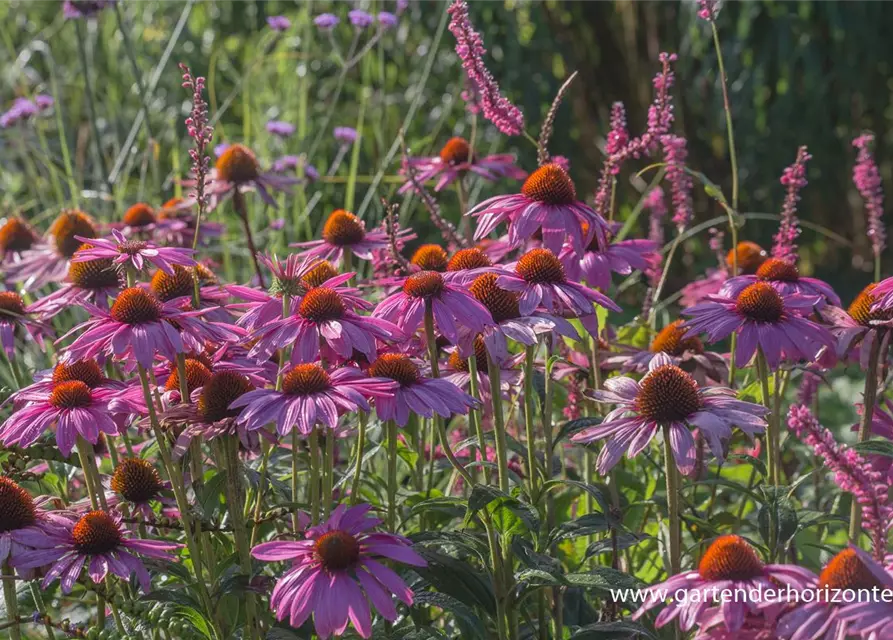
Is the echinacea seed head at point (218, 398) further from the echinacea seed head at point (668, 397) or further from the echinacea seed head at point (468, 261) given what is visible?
the echinacea seed head at point (668, 397)

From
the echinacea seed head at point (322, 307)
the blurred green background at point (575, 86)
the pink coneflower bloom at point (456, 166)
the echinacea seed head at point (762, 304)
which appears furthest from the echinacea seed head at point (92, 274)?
the blurred green background at point (575, 86)

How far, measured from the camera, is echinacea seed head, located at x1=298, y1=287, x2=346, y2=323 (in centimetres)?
153

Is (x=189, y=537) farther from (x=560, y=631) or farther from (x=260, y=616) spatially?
(x=560, y=631)

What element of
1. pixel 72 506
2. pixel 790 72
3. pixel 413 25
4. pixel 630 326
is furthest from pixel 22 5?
pixel 72 506

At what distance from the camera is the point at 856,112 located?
5.17 m

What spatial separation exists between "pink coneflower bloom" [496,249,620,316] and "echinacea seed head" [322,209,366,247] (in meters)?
0.55

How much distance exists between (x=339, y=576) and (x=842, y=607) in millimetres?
518

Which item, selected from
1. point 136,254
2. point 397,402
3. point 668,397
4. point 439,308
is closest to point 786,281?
point 668,397

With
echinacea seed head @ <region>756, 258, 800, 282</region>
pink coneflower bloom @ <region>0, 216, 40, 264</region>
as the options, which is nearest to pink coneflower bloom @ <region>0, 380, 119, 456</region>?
echinacea seed head @ <region>756, 258, 800, 282</region>

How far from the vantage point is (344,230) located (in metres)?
2.14

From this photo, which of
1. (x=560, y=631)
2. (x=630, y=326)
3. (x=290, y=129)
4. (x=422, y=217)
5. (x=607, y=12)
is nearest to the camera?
(x=560, y=631)

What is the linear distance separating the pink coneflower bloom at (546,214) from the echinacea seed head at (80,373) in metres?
0.58

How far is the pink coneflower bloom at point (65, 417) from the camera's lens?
1.48m

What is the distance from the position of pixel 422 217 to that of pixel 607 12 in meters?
1.46
